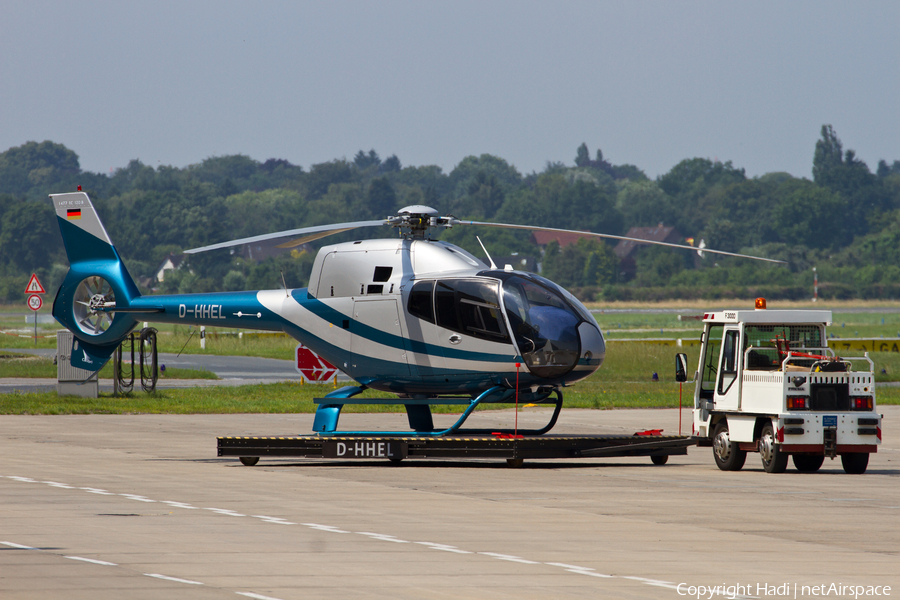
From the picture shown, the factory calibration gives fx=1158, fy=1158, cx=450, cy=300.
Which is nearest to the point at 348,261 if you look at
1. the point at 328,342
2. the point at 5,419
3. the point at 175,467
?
the point at 328,342

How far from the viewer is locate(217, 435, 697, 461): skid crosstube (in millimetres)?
15539

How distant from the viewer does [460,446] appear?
51.1 ft

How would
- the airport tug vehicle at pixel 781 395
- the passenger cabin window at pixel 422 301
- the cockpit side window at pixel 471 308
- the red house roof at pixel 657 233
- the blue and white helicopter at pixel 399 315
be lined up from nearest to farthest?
the airport tug vehicle at pixel 781 395
the blue and white helicopter at pixel 399 315
the cockpit side window at pixel 471 308
the passenger cabin window at pixel 422 301
the red house roof at pixel 657 233

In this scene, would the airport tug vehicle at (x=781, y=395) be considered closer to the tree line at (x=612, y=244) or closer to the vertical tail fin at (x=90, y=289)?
the vertical tail fin at (x=90, y=289)

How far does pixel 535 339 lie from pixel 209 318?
17.6 feet

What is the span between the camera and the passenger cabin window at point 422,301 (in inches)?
651

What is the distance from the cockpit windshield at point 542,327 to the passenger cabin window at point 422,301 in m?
1.20

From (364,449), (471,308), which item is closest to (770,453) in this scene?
(471,308)

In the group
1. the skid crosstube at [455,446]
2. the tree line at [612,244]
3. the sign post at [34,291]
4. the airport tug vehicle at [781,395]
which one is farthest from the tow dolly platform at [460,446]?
the tree line at [612,244]

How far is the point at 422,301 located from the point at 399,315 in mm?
436

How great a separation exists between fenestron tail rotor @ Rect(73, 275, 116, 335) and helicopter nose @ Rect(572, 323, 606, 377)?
303 inches

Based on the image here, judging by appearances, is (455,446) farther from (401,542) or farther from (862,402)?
(401,542)

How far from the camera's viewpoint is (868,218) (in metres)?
170

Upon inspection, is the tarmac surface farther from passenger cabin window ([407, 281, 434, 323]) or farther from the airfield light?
passenger cabin window ([407, 281, 434, 323])
